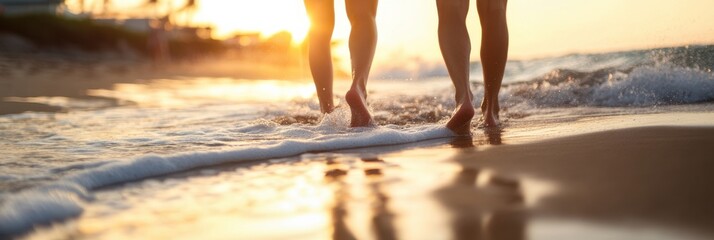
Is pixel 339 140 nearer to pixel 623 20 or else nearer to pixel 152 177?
pixel 152 177

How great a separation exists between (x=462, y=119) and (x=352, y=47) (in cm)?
72

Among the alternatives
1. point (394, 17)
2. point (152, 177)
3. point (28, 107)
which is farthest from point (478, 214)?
point (394, 17)

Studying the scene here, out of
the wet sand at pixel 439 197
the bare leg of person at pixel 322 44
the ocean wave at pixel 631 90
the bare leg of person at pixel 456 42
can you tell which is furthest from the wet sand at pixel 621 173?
the ocean wave at pixel 631 90

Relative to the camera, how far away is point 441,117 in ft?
14.0

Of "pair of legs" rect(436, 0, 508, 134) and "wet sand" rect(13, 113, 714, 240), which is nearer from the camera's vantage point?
"wet sand" rect(13, 113, 714, 240)

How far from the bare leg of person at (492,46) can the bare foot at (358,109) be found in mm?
621

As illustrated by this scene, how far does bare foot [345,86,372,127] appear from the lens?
3.38 meters

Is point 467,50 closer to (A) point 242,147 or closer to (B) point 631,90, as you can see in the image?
(A) point 242,147

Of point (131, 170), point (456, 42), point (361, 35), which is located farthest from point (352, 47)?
point (131, 170)

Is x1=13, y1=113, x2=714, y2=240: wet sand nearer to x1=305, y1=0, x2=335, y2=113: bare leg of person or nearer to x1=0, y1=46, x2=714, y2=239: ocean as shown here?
x1=0, y1=46, x2=714, y2=239: ocean

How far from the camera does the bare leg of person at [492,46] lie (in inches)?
142

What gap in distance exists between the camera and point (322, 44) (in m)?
3.83

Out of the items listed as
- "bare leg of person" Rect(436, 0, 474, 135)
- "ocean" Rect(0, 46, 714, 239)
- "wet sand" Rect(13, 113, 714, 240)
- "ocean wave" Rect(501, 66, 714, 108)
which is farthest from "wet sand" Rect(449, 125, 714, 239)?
"ocean wave" Rect(501, 66, 714, 108)

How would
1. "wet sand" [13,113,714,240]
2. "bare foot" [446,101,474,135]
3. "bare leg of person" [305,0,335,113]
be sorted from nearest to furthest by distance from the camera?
"wet sand" [13,113,714,240] < "bare foot" [446,101,474,135] < "bare leg of person" [305,0,335,113]
